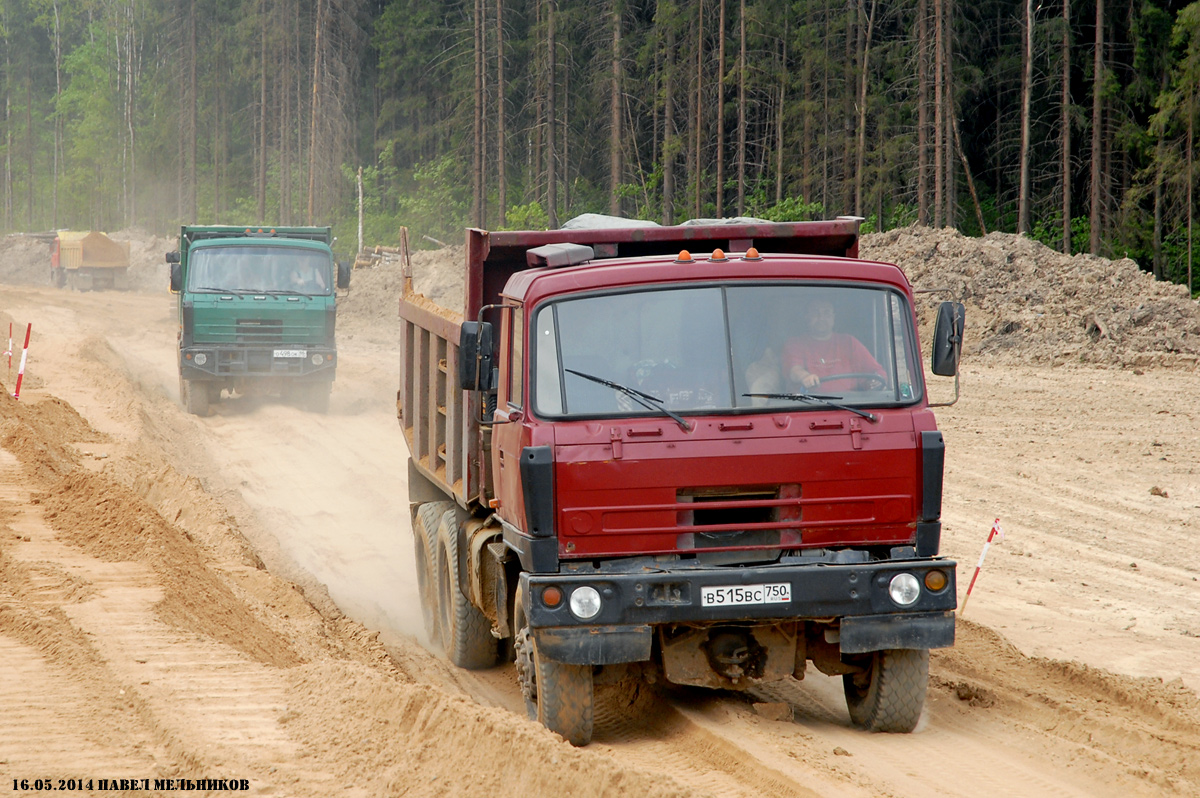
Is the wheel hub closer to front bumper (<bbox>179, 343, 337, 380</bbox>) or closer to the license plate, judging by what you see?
the license plate

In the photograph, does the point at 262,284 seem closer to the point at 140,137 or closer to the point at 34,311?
the point at 34,311

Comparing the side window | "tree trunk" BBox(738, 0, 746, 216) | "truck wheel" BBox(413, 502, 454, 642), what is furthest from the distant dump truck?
the side window

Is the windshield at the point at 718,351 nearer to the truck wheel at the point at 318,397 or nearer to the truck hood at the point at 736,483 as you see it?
the truck hood at the point at 736,483

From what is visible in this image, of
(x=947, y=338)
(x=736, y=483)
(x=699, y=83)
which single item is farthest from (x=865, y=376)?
(x=699, y=83)

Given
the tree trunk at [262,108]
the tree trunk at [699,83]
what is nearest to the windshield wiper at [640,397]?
the tree trunk at [699,83]

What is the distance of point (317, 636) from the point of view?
24.9 feet

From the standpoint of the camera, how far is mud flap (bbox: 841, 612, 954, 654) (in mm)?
5484

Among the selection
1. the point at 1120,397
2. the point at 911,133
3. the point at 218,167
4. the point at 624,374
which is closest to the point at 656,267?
the point at 624,374

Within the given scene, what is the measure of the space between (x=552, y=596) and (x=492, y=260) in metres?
2.93

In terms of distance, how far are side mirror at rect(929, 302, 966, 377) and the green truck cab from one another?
46.2 ft

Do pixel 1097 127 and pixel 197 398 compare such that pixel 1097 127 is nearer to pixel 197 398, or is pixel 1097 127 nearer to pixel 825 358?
pixel 197 398

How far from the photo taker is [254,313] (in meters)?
18.5

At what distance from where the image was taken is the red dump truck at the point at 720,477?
539 centimetres

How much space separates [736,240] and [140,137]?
3066 inches
